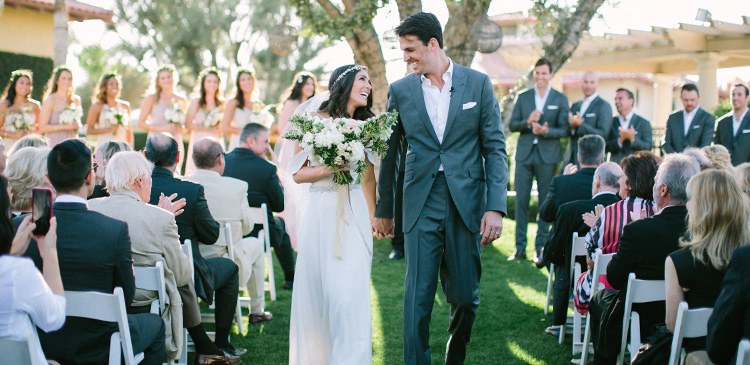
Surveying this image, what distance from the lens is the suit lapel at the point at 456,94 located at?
4301 millimetres

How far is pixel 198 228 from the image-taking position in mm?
5316

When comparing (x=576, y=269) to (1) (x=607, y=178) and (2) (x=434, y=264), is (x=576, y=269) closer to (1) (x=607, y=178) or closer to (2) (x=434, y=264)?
(1) (x=607, y=178)

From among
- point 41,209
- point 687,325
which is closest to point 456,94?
point 687,325

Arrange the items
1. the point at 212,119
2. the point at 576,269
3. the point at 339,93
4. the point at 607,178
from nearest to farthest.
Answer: the point at 339,93
the point at 576,269
the point at 607,178
the point at 212,119

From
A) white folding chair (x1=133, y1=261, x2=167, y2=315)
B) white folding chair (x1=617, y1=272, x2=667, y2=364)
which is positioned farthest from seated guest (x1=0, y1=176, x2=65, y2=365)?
white folding chair (x1=617, y1=272, x2=667, y2=364)

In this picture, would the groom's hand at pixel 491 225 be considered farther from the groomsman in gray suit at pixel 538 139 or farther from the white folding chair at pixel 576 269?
the groomsman in gray suit at pixel 538 139

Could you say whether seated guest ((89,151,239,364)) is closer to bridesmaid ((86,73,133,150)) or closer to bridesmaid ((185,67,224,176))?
bridesmaid ((86,73,133,150))

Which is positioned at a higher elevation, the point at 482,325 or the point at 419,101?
the point at 419,101

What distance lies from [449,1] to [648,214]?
5.83 m

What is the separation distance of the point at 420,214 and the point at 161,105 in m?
7.41

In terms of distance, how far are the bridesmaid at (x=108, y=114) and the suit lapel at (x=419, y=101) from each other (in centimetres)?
666

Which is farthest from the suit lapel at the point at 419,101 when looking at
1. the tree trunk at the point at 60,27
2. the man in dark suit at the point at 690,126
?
the tree trunk at the point at 60,27

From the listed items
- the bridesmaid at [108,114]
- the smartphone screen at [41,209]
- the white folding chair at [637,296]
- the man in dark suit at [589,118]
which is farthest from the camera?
the bridesmaid at [108,114]

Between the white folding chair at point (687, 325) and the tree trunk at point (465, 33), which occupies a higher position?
the tree trunk at point (465, 33)
